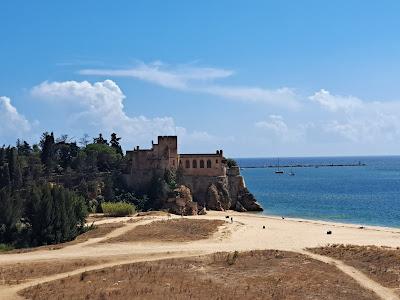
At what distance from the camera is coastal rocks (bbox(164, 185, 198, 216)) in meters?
64.7

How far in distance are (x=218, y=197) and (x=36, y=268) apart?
137ft

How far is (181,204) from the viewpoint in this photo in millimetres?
65188

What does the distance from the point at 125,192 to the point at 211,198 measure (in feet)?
37.5

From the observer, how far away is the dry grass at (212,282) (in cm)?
2741

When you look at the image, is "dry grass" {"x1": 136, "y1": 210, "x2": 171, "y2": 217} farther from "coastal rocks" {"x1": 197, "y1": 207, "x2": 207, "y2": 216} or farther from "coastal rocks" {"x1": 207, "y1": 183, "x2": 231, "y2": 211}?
"coastal rocks" {"x1": 207, "y1": 183, "x2": 231, "y2": 211}

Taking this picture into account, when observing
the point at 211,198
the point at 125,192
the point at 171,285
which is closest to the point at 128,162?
the point at 125,192

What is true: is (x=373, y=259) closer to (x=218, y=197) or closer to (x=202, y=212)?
(x=202, y=212)

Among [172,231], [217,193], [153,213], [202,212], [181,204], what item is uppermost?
[217,193]

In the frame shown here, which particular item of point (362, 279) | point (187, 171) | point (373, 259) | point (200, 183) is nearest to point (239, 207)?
point (200, 183)

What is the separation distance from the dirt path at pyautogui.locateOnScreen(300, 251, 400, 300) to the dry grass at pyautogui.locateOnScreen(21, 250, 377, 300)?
1.65 ft

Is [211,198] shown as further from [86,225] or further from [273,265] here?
[273,265]

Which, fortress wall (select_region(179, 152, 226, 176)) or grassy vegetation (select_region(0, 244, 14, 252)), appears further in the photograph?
fortress wall (select_region(179, 152, 226, 176))

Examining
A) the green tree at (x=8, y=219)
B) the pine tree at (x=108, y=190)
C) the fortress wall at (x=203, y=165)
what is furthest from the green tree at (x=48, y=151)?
the green tree at (x=8, y=219)

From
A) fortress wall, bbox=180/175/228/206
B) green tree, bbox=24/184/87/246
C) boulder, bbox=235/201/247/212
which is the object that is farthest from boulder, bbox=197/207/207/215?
green tree, bbox=24/184/87/246
